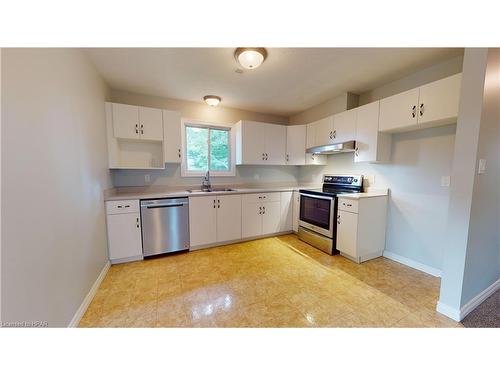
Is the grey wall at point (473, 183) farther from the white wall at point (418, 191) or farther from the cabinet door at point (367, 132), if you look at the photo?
the cabinet door at point (367, 132)

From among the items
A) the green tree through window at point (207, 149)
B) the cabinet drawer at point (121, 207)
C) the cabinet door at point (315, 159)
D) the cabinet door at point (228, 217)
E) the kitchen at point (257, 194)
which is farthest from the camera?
the cabinet door at point (315, 159)

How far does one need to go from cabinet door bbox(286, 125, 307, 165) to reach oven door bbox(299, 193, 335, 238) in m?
0.79

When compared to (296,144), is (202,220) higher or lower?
lower

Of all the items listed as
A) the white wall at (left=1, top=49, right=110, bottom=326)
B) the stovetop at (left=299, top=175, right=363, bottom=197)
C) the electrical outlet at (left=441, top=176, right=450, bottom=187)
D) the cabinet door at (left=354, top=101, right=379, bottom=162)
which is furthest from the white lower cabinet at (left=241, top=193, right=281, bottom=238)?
the electrical outlet at (left=441, top=176, right=450, bottom=187)

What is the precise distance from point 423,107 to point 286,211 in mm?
2330

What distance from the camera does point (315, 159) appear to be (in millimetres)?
3584

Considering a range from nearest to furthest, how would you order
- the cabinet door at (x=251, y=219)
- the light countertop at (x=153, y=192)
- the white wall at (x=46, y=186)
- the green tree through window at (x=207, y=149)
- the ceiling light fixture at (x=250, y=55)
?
the white wall at (x=46, y=186), the ceiling light fixture at (x=250, y=55), the light countertop at (x=153, y=192), the cabinet door at (x=251, y=219), the green tree through window at (x=207, y=149)

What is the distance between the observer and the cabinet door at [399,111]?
2.07 m

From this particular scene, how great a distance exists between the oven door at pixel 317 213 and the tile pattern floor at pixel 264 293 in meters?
0.42

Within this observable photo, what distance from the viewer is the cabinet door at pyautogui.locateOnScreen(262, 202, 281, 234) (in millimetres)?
3336

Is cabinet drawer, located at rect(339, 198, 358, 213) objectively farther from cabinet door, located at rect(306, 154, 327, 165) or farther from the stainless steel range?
cabinet door, located at rect(306, 154, 327, 165)

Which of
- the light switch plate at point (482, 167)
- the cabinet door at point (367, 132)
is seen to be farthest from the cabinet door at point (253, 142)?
the light switch plate at point (482, 167)

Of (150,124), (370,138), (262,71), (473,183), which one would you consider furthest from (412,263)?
(150,124)

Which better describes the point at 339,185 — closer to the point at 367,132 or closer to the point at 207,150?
the point at 367,132
